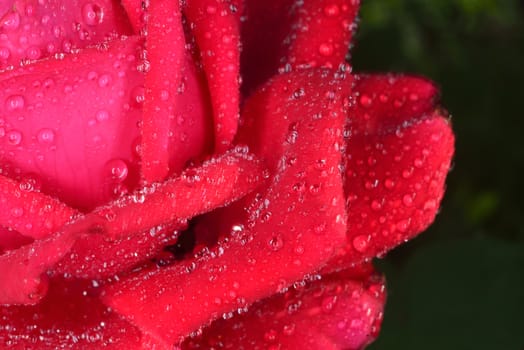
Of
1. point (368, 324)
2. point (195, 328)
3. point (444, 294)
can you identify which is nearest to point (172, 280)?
point (195, 328)

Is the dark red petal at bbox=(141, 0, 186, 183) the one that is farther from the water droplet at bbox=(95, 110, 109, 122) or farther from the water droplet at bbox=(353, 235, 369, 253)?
the water droplet at bbox=(353, 235, 369, 253)

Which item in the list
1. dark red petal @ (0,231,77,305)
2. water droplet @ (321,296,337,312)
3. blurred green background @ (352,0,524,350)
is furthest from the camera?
blurred green background @ (352,0,524,350)

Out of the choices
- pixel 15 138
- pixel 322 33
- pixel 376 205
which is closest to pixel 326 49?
pixel 322 33

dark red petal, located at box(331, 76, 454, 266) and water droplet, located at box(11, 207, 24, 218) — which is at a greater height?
water droplet, located at box(11, 207, 24, 218)

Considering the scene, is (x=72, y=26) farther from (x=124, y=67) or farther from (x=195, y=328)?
(x=195, y=328)

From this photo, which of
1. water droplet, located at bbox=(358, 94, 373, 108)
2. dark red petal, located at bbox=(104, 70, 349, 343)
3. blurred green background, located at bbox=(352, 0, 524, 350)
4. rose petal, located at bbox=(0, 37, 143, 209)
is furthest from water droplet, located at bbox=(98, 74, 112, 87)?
blurred green background, located at bbox=(352, 0, 524, 350)

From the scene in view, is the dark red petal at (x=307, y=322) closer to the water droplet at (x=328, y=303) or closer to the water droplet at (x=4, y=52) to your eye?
the water droplet at (x=328, y=303)

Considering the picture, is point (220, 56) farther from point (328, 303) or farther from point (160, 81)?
point (328, 303)

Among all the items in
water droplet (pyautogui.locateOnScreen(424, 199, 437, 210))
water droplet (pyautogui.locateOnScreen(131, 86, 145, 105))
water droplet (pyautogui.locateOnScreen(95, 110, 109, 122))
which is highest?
water droplet (pyautogui.locateOnScreen(131, 86, 145, 105))
